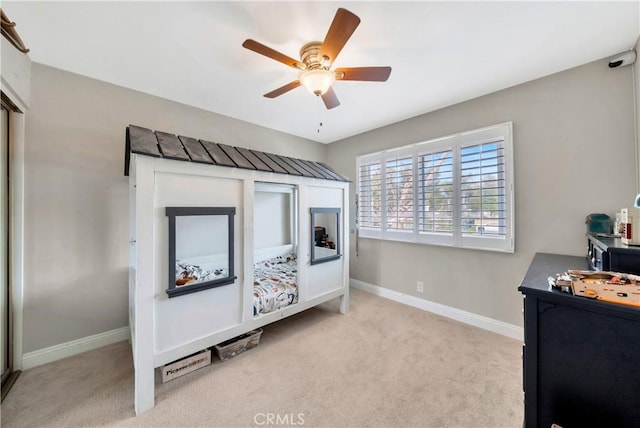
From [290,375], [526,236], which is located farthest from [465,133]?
[290,375]

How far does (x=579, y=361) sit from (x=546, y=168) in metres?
1.96

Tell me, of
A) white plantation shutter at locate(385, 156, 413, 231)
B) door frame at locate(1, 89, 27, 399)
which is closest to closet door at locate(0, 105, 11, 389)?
door frame at locate(1, 89, 27, 399)

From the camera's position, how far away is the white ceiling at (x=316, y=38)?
59.1 inches

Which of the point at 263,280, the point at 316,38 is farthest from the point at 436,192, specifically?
the point at 263,280

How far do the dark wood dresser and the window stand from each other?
1668 mm

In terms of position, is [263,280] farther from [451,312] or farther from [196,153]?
[451,312]

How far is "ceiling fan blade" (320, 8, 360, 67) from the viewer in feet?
4.01

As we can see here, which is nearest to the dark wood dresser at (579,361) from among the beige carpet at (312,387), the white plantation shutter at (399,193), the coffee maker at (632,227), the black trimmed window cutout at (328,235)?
the coffee maker at (632,227)

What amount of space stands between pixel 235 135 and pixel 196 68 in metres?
1.16

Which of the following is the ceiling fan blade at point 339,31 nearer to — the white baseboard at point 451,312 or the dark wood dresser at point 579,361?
the dark wood dresser at point 579,361

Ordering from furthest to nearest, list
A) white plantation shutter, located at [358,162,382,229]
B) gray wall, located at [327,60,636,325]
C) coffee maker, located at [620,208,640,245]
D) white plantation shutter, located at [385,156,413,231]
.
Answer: white plantation shutter, located at [358,162,382,229]
white plantation shutter, located at [385,156,413,231]
gray wall, located at [327,60,636,325]
coffee maker, located at [620,208,640,245]

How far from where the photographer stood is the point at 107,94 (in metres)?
2.35

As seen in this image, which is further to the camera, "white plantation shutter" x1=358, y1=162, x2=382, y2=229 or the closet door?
"white plantation shutter" x1=358, y1=162, x2=382, y2=229

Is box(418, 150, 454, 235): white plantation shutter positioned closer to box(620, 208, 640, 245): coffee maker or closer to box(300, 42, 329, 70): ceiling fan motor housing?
box(620, 208, 640, 245): coffee maker
